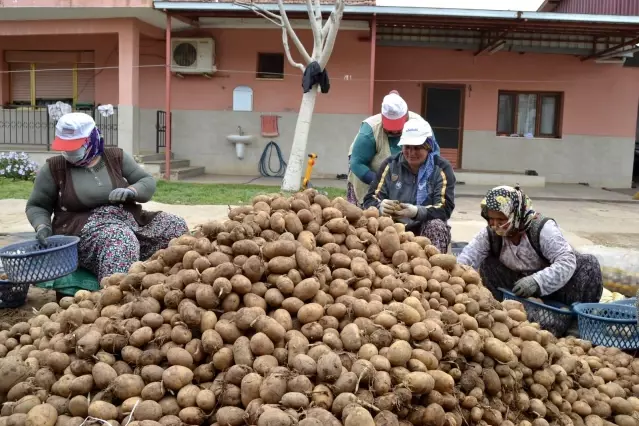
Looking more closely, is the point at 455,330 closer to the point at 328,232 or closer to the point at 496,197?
the point at 328,232

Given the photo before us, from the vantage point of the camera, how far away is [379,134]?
526 centimetres

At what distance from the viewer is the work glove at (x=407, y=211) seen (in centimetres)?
427

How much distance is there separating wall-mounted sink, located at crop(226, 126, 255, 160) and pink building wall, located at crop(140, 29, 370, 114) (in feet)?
2.28

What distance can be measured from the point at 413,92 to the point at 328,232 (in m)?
13.2

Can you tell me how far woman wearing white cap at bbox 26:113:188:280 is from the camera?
14.2ft

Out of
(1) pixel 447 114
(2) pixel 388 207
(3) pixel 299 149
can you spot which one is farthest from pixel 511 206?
(1) pixel 447 114

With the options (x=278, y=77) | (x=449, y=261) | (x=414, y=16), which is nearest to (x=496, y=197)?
(x=449, y=261)

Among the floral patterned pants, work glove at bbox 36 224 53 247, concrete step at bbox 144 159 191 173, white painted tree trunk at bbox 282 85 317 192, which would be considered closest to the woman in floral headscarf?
the floral patterned pants

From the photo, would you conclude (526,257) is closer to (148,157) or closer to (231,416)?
(231,416)

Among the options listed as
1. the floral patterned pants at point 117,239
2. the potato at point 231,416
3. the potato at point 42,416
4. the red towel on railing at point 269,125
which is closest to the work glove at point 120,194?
the floral patterned pants at point 117,239

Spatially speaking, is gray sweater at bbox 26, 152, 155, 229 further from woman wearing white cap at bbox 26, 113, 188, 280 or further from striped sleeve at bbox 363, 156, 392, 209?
striped sleeve at bbox 363, 156, 392, 209

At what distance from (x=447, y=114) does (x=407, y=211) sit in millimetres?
12316

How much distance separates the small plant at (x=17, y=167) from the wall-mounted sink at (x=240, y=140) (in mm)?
4516

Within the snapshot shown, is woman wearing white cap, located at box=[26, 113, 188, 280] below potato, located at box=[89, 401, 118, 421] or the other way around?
the other way around
